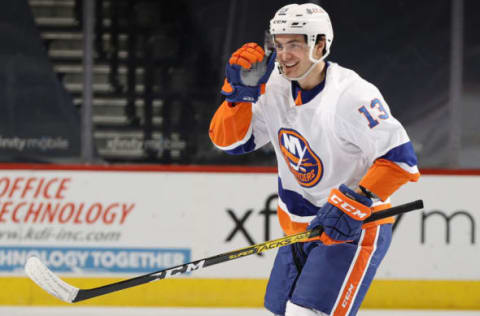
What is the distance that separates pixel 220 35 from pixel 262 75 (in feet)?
6.31

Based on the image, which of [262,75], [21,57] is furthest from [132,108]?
[262,75]

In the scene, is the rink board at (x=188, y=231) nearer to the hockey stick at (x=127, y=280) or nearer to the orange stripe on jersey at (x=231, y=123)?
the hockey stick at (x=127, y=280)

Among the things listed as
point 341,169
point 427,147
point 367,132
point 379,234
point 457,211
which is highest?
point 367,132

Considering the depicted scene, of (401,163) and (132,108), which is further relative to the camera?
(132,108)

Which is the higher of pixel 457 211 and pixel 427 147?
pixel 427 147

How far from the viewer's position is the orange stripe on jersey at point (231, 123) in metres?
2.29

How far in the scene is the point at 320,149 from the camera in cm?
220

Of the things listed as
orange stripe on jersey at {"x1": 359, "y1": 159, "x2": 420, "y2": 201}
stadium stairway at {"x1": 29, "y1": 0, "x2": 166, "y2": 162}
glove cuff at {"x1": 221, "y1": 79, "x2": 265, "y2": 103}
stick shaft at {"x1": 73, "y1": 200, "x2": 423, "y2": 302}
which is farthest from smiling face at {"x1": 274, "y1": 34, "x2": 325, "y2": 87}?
stadium stairway at {"x1": 29, "y1": 0, "x2": 166, "y2": 162}

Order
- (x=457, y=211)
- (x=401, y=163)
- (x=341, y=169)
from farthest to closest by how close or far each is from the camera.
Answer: (x=457, y=211)
(x=341, y=169)
(x=401, y=163)

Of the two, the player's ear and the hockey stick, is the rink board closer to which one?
the hockey stick

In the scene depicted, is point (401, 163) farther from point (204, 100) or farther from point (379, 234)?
point (204, 100)

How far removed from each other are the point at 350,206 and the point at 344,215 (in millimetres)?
30

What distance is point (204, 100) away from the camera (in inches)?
160

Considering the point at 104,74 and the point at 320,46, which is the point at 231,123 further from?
the point at 104,74
